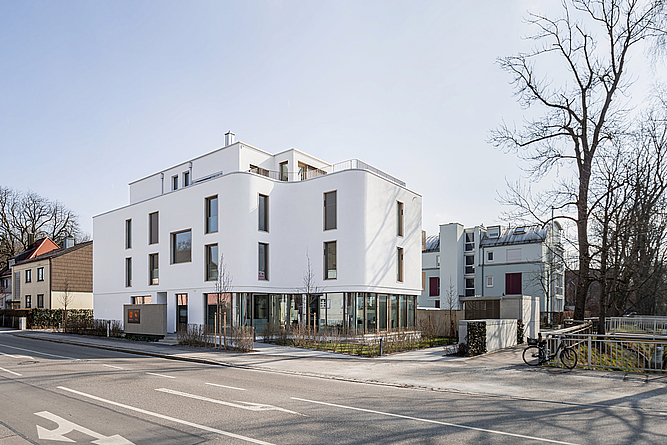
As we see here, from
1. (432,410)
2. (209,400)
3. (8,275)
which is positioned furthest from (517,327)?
(8,275)

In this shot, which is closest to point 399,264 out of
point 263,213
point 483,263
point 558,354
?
point 263,213

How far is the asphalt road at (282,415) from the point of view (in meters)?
7.20

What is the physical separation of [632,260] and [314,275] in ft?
59.0

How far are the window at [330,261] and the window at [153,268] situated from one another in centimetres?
1308

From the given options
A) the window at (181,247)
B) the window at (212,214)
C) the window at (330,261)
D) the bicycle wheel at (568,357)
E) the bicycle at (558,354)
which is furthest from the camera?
the window at (181,247)

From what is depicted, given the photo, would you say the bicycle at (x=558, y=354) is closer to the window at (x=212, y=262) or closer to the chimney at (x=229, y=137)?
the window at (x=212, y=262)

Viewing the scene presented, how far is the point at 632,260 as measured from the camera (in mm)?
25156

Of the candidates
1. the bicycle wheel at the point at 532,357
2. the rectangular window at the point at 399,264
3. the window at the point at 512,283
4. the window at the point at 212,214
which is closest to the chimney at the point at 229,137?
the window at the point at 212,214

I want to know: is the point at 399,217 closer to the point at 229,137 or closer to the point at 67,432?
the point at 229,137

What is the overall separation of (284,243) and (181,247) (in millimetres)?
7467

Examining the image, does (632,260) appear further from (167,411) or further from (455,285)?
(455,285)

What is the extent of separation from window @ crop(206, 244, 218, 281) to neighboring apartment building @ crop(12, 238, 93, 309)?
22.9 m

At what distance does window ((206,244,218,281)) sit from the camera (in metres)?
29.5

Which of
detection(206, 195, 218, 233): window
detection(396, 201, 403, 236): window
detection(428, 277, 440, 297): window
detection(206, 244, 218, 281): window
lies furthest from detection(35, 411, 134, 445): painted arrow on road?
detection(428, 277, 440, 297): window
